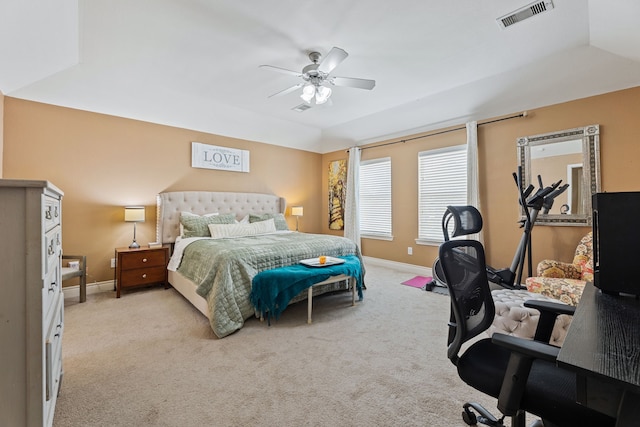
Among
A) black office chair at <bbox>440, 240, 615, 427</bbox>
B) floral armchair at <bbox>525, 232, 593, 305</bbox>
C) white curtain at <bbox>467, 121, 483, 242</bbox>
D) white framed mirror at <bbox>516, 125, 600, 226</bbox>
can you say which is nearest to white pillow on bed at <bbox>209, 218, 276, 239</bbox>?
white curtain at <bbox>467, 121, 483, 242</bbox>

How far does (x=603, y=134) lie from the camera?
3.28m

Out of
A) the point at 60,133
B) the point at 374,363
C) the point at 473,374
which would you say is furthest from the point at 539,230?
the point at 60,133

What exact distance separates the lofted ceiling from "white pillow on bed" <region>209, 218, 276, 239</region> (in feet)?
6.23

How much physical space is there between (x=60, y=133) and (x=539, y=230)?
6564 mm

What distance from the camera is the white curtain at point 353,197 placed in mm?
5941

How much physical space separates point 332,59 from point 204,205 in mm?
3305

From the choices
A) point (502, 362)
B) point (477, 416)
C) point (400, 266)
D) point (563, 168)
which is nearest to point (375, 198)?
point (400, 266)

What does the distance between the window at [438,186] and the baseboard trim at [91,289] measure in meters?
5.00

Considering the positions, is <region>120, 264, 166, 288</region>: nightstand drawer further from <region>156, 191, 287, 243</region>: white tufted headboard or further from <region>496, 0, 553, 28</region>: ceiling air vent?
<region>496, 0, 553, 28</region>: ceiling air vent

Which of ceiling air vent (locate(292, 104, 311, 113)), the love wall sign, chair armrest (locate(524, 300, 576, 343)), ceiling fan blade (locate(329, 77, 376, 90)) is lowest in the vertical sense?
chair armrest (locate(524, 300, 576, 343))

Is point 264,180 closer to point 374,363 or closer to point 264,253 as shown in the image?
point 264,253

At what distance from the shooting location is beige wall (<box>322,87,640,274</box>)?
3.16 meters

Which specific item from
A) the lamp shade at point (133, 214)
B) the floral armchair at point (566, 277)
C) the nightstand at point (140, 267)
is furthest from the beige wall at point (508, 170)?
the lamp shade at point (133, 214)

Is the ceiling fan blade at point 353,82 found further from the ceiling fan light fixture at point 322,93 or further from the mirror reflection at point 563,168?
the mirror reflection at point 563,168
